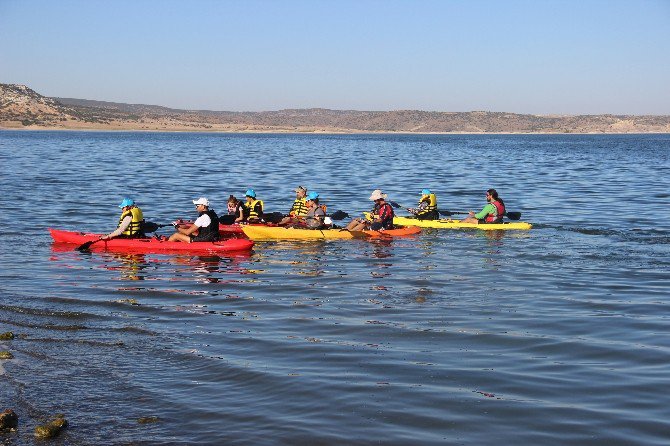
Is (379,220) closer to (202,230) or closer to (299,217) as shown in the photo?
(299,217)

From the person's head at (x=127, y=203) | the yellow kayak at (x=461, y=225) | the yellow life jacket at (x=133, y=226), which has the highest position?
the person's head at (x=127, y=203)

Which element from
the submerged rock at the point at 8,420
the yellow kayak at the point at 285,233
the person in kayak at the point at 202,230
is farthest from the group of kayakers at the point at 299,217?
the submerged rock at the point at 8,420

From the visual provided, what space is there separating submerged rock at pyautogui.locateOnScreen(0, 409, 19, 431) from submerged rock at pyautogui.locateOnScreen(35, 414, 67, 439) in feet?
0.86

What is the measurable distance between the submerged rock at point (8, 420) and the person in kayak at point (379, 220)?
14.3 meters

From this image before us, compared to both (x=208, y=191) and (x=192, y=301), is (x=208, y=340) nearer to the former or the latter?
(x=192, y=301)

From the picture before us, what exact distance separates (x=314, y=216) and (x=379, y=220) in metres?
1.72

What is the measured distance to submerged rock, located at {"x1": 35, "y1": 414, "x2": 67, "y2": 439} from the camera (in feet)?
24.5

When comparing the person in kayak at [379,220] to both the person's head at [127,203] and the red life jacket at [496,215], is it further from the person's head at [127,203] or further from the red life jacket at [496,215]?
the person's head at [127,203]

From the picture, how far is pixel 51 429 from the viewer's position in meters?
7.52

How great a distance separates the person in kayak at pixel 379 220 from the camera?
849 inches

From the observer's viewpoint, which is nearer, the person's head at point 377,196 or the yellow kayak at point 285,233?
the yellow kayak at point 285,233

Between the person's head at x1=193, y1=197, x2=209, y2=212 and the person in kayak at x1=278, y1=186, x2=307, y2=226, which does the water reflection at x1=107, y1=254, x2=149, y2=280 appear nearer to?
the person's head at x1=193, y1=197, x2=209, y2=212

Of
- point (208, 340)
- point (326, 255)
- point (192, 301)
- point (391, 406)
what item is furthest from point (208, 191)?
point (391, 406)

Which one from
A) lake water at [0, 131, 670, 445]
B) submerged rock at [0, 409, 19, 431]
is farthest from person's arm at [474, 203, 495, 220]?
submerged rock at [0, 409, 19, 431]
